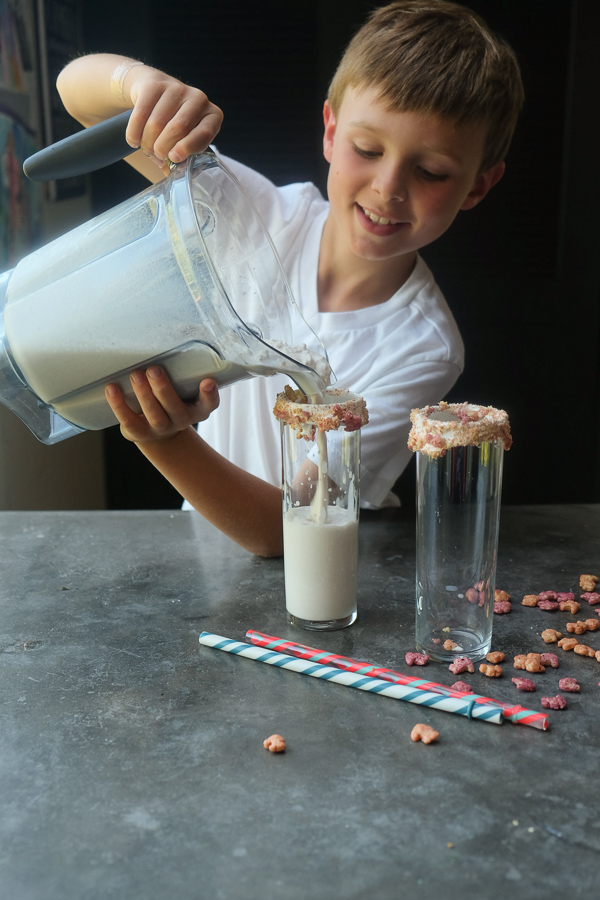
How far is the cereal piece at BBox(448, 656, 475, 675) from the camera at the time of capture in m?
0.73

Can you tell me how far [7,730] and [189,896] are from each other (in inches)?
9.2

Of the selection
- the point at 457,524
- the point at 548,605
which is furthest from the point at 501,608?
A: the point at 457,524

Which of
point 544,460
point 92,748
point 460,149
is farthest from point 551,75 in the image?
point 92,748

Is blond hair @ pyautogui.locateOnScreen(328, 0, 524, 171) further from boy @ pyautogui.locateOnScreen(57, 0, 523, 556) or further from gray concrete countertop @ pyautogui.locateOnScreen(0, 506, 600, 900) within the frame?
gray concrete countertop @ pyautogui.locateOnScreen(0, 506, 600, 900)

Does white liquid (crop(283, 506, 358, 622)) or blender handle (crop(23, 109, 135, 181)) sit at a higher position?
blender handle (crop(23, 109, 135, 181))

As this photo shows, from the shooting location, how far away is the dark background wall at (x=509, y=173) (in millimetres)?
2115

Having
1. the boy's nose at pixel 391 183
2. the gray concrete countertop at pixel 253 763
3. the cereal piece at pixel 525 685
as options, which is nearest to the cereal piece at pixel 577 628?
the gray concrete countertop at pixel 253 763

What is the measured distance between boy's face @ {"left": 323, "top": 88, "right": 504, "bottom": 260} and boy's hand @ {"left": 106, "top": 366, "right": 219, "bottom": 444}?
17.0 inches

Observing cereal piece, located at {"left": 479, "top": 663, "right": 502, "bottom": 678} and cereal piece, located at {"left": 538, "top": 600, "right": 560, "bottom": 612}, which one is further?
cereal piece, located at {"left": 538, "top": 600, "right": 560, "bottom": 612}

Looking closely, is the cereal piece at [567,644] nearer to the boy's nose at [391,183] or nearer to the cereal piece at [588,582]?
the cereal piece at [588,582]

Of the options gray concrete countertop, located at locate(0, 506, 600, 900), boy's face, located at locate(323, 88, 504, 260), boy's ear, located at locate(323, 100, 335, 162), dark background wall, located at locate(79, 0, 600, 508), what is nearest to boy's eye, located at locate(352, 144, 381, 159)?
boy's face, located at locate(323, 88, 504, 260)

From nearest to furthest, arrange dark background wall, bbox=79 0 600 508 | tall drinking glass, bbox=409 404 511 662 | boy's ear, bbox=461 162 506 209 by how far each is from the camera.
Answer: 1. tall drinking glass, bbox=409 404 511 662
2. boy's ear, bbox=461 162 506 209
3. dark background wall, bbox=79 0 600 508

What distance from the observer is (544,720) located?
65cm

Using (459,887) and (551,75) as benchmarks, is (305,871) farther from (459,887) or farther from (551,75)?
(551,75)
